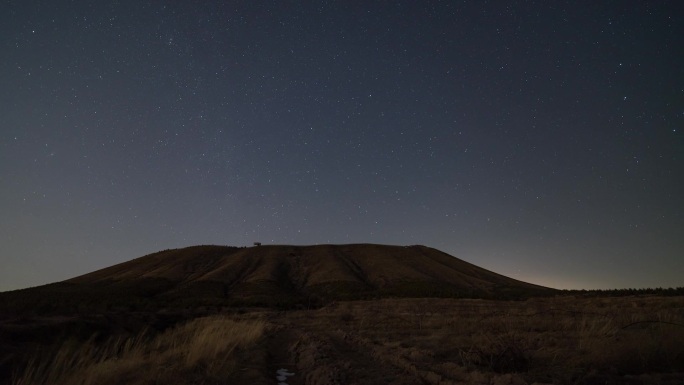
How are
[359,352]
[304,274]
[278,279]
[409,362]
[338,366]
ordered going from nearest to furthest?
[409,362] → [338,366] → [359,352] → [278,279] → [304,274]

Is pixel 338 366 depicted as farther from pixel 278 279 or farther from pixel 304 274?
pixel 304 274

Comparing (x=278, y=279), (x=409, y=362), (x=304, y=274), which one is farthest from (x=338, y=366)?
(x=304, y=274)

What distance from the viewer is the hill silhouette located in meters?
73.8

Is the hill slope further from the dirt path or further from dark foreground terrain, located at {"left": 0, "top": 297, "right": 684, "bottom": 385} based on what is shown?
dark foreground terrain, located at {"left": 0, "top": 297, "right": 684, "bottom": 385}

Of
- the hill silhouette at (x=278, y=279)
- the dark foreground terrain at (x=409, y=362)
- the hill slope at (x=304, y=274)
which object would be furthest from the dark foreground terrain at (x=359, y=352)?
the hill slope at (x=304, y=274)

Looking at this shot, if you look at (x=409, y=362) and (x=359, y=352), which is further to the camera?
(x=359, y=352)

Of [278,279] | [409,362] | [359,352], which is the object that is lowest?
[359,352]

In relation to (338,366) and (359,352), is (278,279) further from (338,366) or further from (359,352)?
(338,366)

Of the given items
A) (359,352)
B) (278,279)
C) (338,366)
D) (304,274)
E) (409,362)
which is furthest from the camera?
(304,274)

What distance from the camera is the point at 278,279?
94.8 metres

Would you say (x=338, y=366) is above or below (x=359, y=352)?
above

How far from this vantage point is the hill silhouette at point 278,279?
242 ft

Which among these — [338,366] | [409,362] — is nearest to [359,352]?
[338,366]

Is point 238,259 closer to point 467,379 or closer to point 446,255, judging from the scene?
point 446,255
